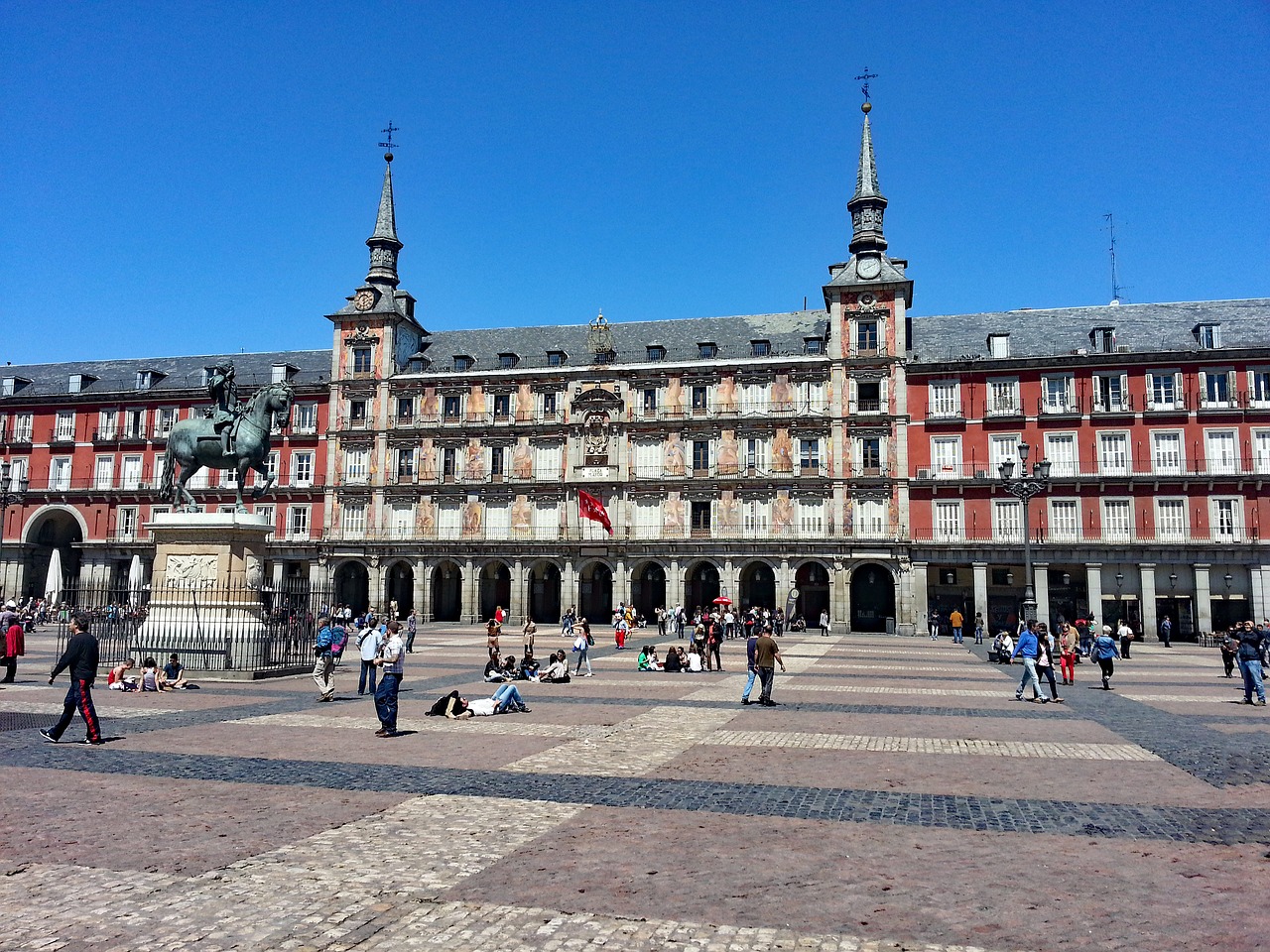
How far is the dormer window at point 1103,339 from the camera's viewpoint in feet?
160

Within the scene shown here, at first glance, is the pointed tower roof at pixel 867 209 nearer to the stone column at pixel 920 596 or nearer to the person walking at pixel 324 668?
the stone column at pixel 920 596

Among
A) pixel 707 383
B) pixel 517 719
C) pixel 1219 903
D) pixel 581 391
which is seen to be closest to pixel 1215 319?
pixel 707 383

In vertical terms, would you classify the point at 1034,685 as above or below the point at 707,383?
below

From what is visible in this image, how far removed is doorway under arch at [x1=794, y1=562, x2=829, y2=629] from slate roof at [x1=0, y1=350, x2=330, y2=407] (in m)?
32.7

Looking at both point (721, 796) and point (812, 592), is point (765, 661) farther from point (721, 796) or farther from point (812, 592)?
point (812, 592)

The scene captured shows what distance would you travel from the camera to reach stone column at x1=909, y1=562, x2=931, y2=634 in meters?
49.1

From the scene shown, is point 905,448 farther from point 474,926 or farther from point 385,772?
point 474,926

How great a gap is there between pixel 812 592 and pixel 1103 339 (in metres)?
20.5

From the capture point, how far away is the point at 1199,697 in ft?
65.8

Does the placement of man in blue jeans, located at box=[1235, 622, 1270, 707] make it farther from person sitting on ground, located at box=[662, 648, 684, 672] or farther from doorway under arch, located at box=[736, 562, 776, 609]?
doorway under arch, located at box=[736, 562, 776, 609]

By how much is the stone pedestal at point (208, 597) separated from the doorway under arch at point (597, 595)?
34.8 meters

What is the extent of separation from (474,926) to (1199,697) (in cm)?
1936

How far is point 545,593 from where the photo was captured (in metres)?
58.9

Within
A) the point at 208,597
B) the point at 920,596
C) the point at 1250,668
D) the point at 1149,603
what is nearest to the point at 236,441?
the point at 208,597
